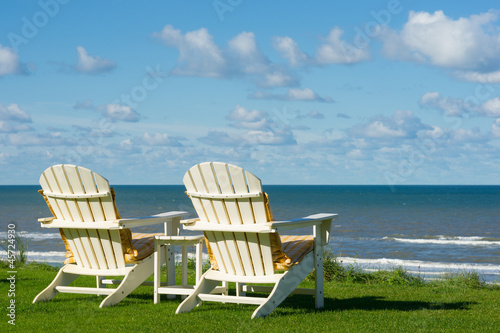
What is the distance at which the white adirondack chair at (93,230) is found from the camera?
191 inches

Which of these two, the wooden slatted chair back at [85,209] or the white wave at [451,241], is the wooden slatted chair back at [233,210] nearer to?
the wooden slatted chair back at [85,209]

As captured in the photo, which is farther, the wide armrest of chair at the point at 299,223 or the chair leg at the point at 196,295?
the chair leg at the point at 196,295

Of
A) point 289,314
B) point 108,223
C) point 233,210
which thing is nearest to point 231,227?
point 233,210

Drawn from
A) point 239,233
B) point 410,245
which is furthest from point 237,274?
point 410,245

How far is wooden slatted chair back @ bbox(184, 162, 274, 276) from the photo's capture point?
445 centimetres

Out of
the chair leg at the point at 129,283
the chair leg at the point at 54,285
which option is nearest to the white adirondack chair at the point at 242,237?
the chair leg at the point at 129,283

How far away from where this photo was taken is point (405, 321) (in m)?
4.39

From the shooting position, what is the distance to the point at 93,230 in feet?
16.5

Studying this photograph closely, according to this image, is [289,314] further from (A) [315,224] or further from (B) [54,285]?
(B) [54,285]

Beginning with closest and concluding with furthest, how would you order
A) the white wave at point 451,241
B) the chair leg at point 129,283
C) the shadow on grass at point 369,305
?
1. the chair leg at point 129,283
2. the shadow on grass at point 369,305
3. the white wave at point 451,241

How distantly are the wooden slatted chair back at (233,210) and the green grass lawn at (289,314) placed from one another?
42cm

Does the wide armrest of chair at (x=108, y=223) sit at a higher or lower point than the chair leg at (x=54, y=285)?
higher

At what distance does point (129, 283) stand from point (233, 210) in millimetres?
1232

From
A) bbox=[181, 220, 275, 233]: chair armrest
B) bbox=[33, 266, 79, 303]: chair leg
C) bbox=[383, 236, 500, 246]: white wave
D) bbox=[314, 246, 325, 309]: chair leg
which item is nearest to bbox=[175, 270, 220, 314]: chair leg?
bbox=[181, 220, 275, 233]: chair armrest
